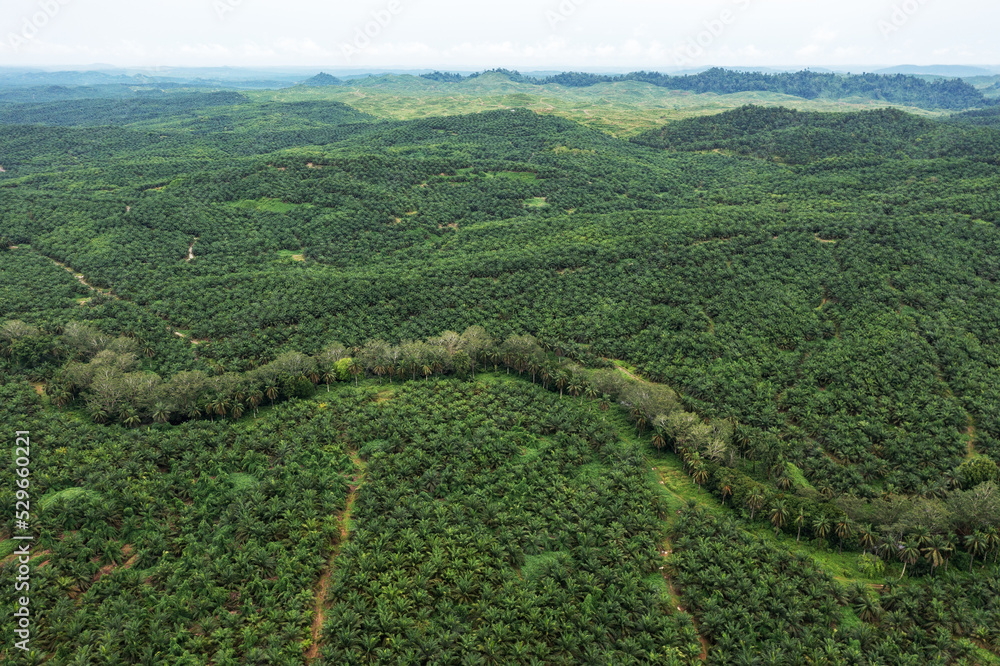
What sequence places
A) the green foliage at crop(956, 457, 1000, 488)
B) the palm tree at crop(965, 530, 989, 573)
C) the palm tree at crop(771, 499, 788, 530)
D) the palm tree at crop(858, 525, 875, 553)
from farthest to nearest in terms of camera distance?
the green foliage at crop(956, 457, 1000, 488) < the palm tree at crop(771, 499, 788, 530) < the palm tree at crop(858, 525, 875, 553) < the palm tree at crop(965, 530, 989, 573)

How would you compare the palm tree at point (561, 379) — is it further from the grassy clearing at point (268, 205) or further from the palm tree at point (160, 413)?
the grassy clearing at point (268, 205)

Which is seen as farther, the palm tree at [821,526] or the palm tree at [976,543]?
the palm tree at [821,526]

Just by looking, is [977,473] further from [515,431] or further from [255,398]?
[255,398]

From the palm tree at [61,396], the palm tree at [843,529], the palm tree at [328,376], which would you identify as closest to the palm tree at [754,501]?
the palm tree at [843,529]

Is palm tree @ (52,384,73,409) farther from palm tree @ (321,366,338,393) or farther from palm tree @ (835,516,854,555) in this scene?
palm tree @ (835,516,854,555)

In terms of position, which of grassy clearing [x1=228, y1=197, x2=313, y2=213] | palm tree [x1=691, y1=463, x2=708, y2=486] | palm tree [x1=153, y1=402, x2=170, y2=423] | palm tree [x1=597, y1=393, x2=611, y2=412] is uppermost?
grassy clearing [x1=228, y1=197, x2=313, y2=213]

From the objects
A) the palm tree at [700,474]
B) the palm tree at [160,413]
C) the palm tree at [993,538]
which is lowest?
the palm tree at [700,474]

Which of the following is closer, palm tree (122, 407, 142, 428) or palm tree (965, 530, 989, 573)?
palm tree (965, 530, 989, 573)

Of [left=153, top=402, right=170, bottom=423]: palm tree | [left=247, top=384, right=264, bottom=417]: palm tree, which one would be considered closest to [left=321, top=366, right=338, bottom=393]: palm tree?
[left=247, top=384, right=264, bottom=417]: palm tree

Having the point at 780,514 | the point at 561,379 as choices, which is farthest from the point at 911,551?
the point at 561,379
